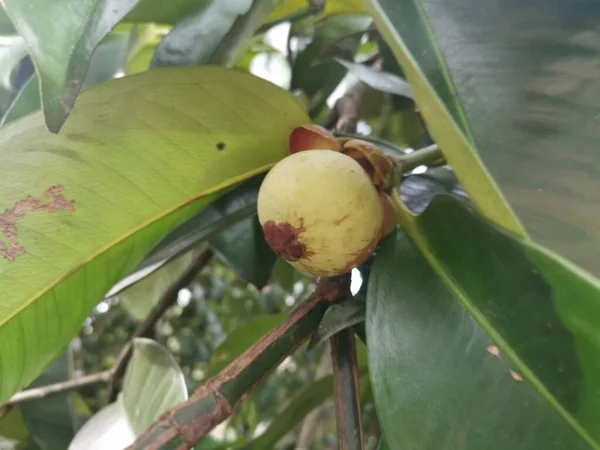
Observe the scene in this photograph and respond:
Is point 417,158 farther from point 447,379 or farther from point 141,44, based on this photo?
point 141,44

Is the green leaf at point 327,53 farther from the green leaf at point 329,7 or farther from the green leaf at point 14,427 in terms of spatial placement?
the green leaf at point 14,427

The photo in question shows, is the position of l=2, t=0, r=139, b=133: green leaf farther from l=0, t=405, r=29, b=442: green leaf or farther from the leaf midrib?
l=0, t=405, r=29, b=442: green leaf

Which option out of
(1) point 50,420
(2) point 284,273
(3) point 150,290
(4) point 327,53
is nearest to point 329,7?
(4) point 327,53

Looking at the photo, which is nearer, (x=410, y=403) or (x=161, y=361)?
(x=410, y=403)

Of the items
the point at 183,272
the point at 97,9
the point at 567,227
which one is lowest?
the point at 183,272

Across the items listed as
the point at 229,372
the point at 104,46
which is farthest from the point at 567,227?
the point at 104,46

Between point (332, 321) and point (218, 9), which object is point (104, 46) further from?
point (332, 321)
